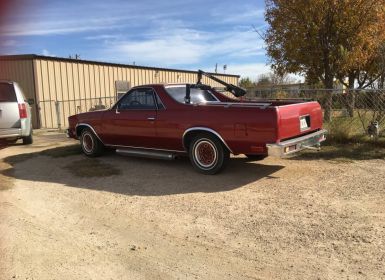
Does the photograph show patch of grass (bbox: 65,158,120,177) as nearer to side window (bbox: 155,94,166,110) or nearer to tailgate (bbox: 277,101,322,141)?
side window (bbox: 155,94,166,110)

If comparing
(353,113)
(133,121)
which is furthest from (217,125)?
(353,113)

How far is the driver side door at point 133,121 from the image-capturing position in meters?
7.61

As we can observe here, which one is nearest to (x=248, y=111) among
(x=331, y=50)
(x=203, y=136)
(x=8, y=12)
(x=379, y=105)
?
(x=203, y=136)

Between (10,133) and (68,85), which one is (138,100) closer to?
(10,133)

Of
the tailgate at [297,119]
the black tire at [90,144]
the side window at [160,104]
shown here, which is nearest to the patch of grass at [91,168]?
the black tire at [90,144]

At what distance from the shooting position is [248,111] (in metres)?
6.13

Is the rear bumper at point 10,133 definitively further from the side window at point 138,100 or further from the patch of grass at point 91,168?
the side window at point 138,100

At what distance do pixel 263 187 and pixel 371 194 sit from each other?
1.45m

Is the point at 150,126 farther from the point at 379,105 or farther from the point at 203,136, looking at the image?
the point at 379,105

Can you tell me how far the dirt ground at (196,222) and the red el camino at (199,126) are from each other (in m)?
0.46

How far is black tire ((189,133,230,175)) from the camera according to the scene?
664 centimetres

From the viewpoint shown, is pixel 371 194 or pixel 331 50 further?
pixel 331 50

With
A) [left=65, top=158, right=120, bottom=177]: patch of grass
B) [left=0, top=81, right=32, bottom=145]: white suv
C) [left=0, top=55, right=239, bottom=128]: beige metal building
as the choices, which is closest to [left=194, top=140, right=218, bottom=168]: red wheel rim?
[left=65, top=158, right=120, bottom=177]: patch of grass

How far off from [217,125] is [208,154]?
2.00ft
